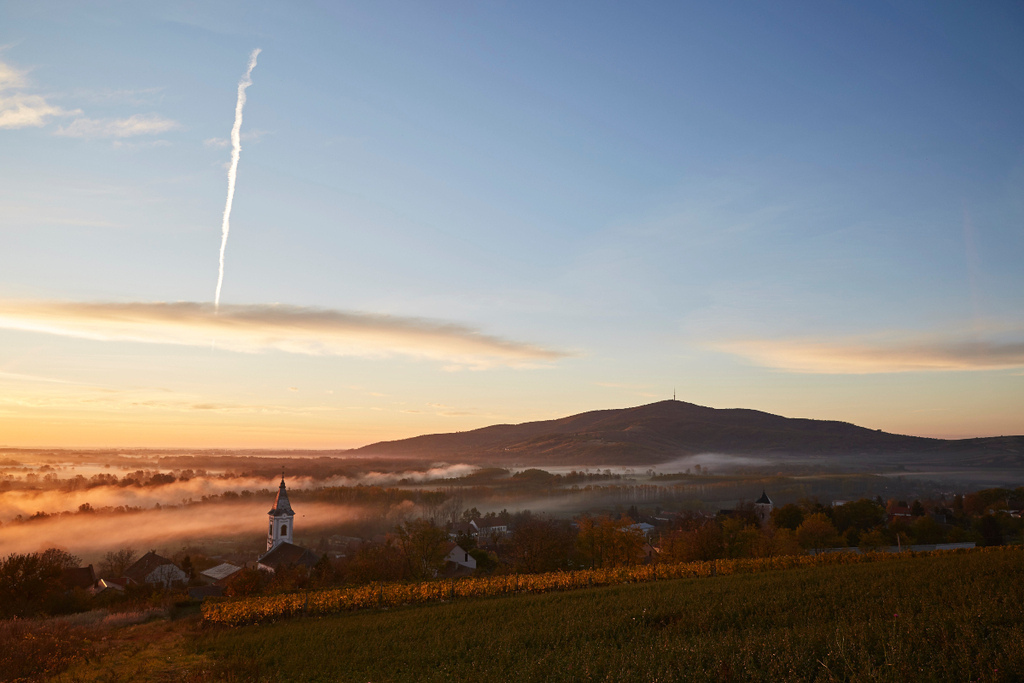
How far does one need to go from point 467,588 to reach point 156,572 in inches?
3260

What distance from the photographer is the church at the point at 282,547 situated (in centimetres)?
9212

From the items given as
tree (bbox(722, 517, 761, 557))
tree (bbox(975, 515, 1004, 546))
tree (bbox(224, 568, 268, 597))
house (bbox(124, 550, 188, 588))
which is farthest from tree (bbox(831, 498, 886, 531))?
house (bbox(124, 550, 188, 588))

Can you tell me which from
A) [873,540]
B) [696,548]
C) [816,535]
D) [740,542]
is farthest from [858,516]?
[696,548]

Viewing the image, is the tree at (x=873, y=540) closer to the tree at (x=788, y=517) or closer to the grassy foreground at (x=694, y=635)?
the tree at (x=788, y=517)

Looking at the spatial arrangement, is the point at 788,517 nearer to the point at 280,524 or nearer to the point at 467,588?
the point at 467,588

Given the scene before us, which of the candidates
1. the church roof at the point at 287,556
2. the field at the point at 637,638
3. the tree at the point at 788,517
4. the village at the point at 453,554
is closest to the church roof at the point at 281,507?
the village at the point at 453,554

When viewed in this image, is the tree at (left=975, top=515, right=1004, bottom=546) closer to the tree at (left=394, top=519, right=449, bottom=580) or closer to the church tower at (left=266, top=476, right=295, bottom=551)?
the tree at (left=394, top=519, right=449, bottom=580)

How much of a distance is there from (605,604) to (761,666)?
1700cm

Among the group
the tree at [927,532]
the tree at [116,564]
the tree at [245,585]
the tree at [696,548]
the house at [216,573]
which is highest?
the tree at [696,548]

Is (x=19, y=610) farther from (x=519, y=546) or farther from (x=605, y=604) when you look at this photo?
(x=605, y=604)

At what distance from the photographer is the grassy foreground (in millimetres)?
13766

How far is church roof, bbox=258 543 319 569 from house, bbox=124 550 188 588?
13669 millimetres

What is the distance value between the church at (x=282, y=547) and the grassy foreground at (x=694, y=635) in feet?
195

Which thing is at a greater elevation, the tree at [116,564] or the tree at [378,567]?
the tree at [378,567]
